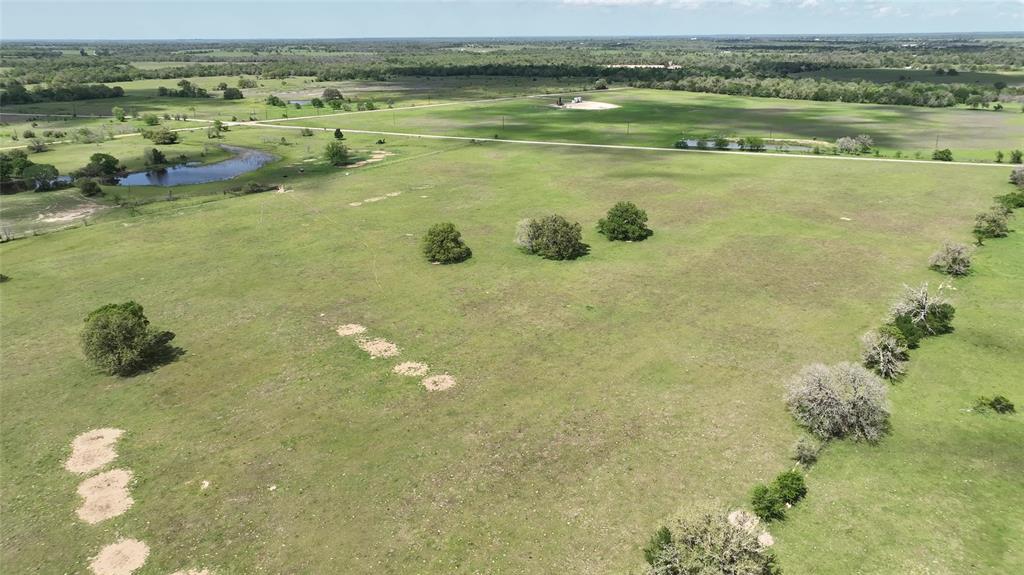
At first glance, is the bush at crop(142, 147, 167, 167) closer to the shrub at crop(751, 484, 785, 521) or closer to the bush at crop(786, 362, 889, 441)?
the bush at crop(786, 362, 889, 441)

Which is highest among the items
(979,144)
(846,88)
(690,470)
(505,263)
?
(846,88)

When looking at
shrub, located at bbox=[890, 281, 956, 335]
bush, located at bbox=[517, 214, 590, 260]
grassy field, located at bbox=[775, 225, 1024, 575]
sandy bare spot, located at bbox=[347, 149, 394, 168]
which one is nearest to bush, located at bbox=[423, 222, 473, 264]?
bush, located at bbox=[517, 214, 590, 260]

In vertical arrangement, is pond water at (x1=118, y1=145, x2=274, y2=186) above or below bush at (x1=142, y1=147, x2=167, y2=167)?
below

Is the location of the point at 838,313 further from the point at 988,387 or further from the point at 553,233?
the point at 553,233

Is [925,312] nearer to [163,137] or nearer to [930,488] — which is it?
[930,488]

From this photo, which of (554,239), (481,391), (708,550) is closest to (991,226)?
(554,239)

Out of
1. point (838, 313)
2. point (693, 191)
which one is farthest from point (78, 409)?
point (693, 191)
